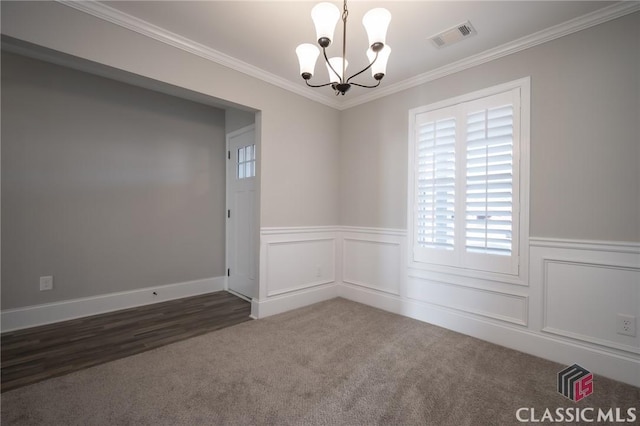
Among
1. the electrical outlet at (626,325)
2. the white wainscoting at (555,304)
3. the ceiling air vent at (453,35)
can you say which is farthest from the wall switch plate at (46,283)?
the electrical outlet at (626,325)

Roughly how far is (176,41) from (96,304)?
9.44 ft

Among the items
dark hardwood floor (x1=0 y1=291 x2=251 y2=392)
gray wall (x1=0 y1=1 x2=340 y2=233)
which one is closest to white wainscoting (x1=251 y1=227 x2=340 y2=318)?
gray wall (x1=0 y1=1 x2=340 y2=233)

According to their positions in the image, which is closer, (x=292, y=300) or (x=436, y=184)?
(x=436, y=184)

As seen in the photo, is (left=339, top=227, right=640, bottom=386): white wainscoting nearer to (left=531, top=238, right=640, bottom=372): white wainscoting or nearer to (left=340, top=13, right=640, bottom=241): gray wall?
(left=531, top=238, right=640, bottom=372): white wainscoting

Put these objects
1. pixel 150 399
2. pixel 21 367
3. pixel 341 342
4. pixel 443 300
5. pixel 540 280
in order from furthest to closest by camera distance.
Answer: pixel 443 300
pixel 341 342
pixel 540 280
pixel 21 367
pixel 150 399

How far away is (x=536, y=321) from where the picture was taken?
2.43 meters

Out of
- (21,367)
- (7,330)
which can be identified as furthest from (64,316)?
(21,367)

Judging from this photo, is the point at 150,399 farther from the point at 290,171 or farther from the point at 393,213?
the point at 393,213

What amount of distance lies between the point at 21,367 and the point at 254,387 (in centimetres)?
178

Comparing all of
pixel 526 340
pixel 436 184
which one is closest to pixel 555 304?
pixel 526 340

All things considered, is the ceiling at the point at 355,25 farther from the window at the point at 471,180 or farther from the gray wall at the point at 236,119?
the gray wall at the point at 236,119

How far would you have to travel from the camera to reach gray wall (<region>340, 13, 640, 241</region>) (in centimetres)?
206

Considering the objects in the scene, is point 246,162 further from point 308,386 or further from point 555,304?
point 555,304

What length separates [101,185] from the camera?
328cm
